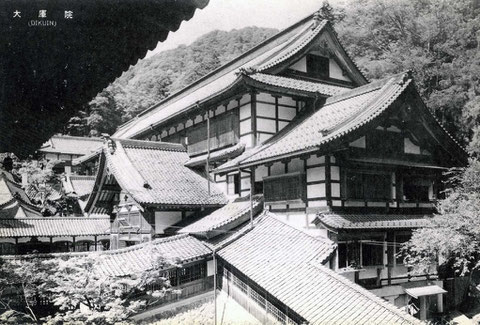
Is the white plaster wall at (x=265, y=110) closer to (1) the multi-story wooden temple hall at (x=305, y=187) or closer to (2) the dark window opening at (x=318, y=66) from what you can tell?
(1) the multi-story wooden temple hall at (x=305, y=187)

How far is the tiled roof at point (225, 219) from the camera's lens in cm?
1528

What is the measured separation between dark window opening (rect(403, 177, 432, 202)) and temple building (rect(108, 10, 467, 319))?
4 cm

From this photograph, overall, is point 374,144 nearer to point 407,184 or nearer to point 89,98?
point 407,184

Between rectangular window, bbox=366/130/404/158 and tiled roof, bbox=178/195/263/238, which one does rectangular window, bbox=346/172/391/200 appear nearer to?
rectangular window, bbox=366/130/404/158

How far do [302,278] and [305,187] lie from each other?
12.0 ft

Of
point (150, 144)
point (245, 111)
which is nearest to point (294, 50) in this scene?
point (245, 111)

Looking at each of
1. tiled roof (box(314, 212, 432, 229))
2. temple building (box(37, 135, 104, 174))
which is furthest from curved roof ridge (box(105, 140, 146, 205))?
temple building (box(37, 135, 104, 174))

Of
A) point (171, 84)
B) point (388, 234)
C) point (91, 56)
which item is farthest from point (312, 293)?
point (171, 84)

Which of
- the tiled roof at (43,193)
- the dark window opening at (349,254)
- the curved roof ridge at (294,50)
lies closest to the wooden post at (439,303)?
the dark window opening at (349,254)

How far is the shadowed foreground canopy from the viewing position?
14.3 feet

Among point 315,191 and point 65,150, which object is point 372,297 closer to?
point 315,191

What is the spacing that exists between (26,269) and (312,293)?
9756 mm

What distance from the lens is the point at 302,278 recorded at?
11539mm

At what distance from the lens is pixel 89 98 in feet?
19.1
